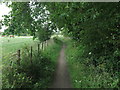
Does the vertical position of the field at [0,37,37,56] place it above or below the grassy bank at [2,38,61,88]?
above

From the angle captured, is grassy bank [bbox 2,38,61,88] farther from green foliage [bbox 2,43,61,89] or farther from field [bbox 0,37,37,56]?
field [bbox 0,37,37,56]

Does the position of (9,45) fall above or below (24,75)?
above

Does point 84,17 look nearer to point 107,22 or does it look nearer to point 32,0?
point 107,22

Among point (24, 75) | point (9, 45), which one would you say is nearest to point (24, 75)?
point (24, 75)

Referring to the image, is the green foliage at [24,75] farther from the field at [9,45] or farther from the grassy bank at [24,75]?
the field at [9,45]

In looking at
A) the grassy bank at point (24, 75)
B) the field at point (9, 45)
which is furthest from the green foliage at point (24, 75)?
the field at point (9, 45)

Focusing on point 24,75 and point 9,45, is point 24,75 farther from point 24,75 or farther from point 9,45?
point 9,45

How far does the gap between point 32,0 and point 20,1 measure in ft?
2.81

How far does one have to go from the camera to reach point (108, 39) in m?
5.13

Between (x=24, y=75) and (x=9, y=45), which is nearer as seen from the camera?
(x=24, y=75)

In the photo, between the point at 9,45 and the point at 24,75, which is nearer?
the point at 24,75

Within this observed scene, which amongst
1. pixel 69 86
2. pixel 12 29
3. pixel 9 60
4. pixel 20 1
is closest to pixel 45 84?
pixel 69 86

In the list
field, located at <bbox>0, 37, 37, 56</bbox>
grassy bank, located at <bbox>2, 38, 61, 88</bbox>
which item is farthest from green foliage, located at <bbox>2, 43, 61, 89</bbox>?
field, located at <bbox>0, 37, 37, 56</bbox>

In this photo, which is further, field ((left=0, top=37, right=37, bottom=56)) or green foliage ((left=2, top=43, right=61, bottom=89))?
field ((left=0, top=37, right=37, bottom=56))
